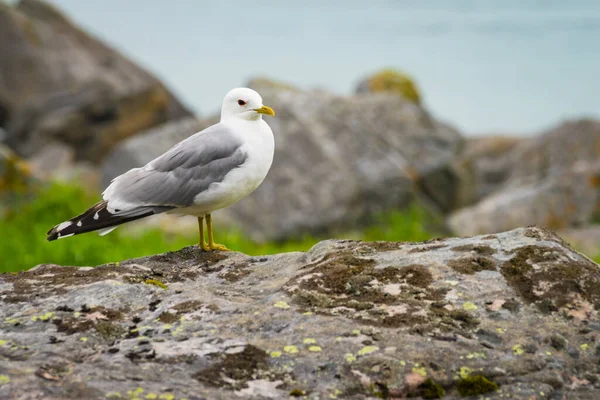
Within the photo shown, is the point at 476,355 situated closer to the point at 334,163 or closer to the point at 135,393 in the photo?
the point at 135,393

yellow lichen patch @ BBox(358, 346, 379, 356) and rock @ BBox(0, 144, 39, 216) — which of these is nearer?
yellow lichen patch @ BBox(358, 346, 379, 356)

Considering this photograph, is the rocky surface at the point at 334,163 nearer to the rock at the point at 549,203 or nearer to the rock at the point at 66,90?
the rock at the point at 549,203

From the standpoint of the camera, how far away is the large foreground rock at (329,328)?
129 inches

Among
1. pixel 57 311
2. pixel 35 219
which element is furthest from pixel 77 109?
pixel 57 311

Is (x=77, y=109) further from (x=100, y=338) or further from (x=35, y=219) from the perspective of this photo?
(x=100, y=338)

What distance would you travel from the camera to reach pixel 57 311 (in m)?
3.81

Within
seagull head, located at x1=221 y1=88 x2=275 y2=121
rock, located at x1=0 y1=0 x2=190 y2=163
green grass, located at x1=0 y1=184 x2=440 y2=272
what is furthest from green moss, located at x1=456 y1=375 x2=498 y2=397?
rock, located at x1=0 y1=0 x2=190 y2=163

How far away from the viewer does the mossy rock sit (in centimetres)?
1988

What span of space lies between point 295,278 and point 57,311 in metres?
1.14

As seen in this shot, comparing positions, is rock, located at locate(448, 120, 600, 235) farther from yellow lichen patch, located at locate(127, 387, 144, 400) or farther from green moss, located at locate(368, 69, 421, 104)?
yellow lichen patch, located at locate(127, 387, 144, 400)

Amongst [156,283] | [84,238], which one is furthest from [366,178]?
[156,283]

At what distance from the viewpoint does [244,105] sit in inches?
236

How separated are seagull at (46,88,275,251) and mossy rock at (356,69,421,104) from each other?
47.1ft

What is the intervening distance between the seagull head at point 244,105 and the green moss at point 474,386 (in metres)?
3.12
